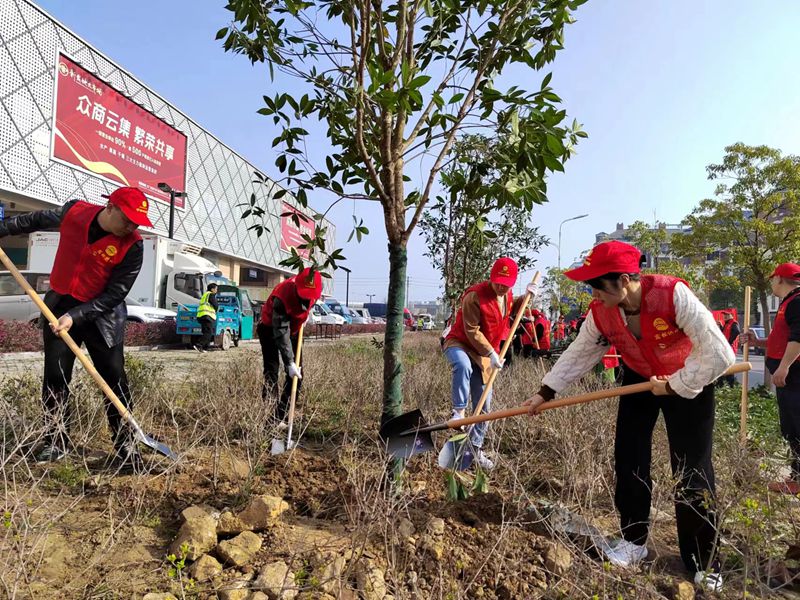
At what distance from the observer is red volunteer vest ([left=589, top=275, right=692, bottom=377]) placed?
89.3 inches

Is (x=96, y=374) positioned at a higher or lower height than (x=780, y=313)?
lower

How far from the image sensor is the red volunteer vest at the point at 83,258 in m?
3.09

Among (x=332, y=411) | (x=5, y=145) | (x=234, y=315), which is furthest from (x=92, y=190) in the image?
(x=332, y=411)

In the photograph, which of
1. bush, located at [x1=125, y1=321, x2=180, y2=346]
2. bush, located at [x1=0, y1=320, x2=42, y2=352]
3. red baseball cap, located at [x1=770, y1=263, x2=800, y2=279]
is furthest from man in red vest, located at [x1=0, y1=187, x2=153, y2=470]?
bush, located at [x1=125, y1=321, x2=180, y2=346]

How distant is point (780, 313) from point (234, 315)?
11.7 meters

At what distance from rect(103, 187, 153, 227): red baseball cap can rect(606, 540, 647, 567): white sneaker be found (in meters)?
2.89

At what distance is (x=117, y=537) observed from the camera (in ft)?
6.90

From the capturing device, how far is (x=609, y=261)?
220 cm

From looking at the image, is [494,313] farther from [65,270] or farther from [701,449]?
[65,270]

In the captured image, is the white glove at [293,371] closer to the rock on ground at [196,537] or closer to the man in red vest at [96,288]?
the man in red vest at [96,288]

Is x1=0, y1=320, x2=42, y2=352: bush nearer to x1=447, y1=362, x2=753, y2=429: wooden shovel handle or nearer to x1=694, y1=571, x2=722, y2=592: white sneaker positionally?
x1=447, y1=362, x2=753, y2=429: wooden shovel handle

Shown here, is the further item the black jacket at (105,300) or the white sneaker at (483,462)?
the white sneaker at (483,462)

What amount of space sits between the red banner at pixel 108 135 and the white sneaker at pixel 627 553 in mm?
21364

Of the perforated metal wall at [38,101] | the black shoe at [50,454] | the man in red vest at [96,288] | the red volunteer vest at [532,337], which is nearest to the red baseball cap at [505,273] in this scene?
the man in red vest at [96,288]
